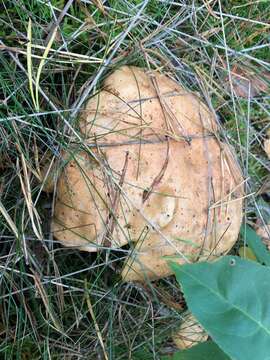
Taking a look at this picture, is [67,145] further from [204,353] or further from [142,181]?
[204,353]

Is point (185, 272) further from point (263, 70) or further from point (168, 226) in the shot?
point (263, 70)

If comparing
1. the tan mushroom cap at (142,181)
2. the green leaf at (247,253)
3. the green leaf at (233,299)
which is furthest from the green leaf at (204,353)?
the green leaf at (247,253)

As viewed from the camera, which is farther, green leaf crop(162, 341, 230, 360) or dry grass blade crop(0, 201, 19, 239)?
dry grass blade crop(0, 201, 19, 239)

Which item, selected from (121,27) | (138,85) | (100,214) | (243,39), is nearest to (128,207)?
(100,214)

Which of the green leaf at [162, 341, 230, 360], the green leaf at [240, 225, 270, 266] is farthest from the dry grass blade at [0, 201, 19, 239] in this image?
the green leaf at [240, 225, 270, 266]

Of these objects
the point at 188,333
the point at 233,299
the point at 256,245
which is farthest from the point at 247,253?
the point at 233,299

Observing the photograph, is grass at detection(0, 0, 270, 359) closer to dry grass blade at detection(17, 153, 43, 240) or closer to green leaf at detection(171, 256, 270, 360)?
dry grass blade at detection(17, 153, 43, 240)
